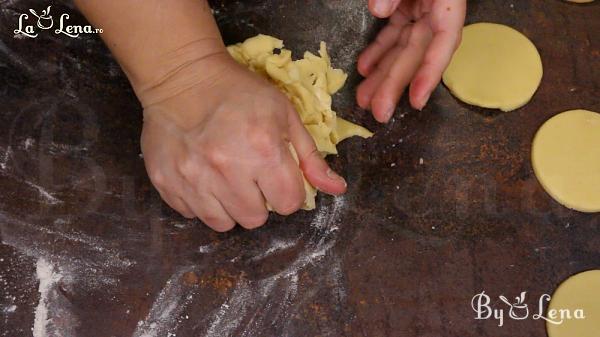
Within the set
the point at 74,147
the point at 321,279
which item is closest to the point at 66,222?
the point at 74,147

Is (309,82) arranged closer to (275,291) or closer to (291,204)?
(291,204)

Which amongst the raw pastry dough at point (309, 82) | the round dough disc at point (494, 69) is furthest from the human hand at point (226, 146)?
the round dough disc at point (494, 69)

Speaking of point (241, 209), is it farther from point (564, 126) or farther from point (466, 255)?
point (564, 126)

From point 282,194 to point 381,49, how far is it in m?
0.50

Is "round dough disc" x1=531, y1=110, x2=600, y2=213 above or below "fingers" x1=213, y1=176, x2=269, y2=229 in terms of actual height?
below

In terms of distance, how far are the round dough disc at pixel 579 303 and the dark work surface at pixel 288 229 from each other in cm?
2

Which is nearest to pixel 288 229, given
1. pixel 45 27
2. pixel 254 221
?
pixel 254 221

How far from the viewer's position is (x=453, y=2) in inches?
48.3

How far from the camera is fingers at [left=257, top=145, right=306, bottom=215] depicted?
1111mm

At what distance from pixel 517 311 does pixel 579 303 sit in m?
0.13

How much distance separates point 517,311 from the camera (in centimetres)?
124

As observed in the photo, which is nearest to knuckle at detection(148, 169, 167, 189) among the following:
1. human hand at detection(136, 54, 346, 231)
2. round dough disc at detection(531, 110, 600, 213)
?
human hand at detection(136, 54, 346, 231)

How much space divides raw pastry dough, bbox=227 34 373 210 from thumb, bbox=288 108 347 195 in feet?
0.18

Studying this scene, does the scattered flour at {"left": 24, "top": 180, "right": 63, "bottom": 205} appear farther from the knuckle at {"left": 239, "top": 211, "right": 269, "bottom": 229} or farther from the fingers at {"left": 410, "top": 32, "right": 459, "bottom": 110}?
the fingers at {"left": 410, "top": 32, "right": 459, "bottom": 110}
